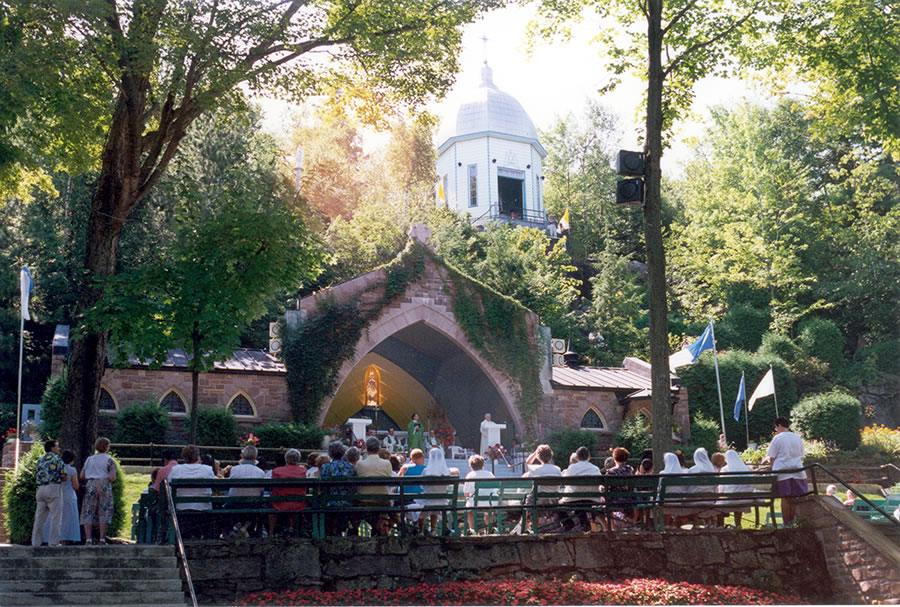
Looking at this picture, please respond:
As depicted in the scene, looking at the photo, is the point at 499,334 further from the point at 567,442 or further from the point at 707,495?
the point at 707,495

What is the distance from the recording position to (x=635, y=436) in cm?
2695

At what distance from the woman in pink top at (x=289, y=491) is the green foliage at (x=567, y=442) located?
1564cm

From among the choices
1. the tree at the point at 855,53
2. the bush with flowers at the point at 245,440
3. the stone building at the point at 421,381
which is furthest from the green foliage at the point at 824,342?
the bush with flowers at the point at 245,440

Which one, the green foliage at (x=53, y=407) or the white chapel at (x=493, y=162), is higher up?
the white chapel at (x=493, y=162)

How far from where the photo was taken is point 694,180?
51406 millimetres

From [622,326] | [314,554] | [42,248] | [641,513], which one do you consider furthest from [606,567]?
[622,326]

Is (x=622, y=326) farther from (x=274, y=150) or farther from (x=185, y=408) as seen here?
(x=185, y=408)

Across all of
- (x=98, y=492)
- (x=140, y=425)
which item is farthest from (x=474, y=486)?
(x=140, y=425)

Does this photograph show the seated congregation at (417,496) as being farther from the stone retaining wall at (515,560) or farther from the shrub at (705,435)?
the shrub at (705,435)

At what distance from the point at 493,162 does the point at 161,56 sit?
1525 inches

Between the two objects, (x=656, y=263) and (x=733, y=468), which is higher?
(x=656, y=263)

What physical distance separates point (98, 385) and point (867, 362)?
1274 inches

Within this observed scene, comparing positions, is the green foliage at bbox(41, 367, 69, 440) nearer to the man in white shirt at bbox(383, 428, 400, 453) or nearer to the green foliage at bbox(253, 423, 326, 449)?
the green foliage at bbox(253, 423, 326, 449)

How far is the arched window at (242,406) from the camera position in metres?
24.6
